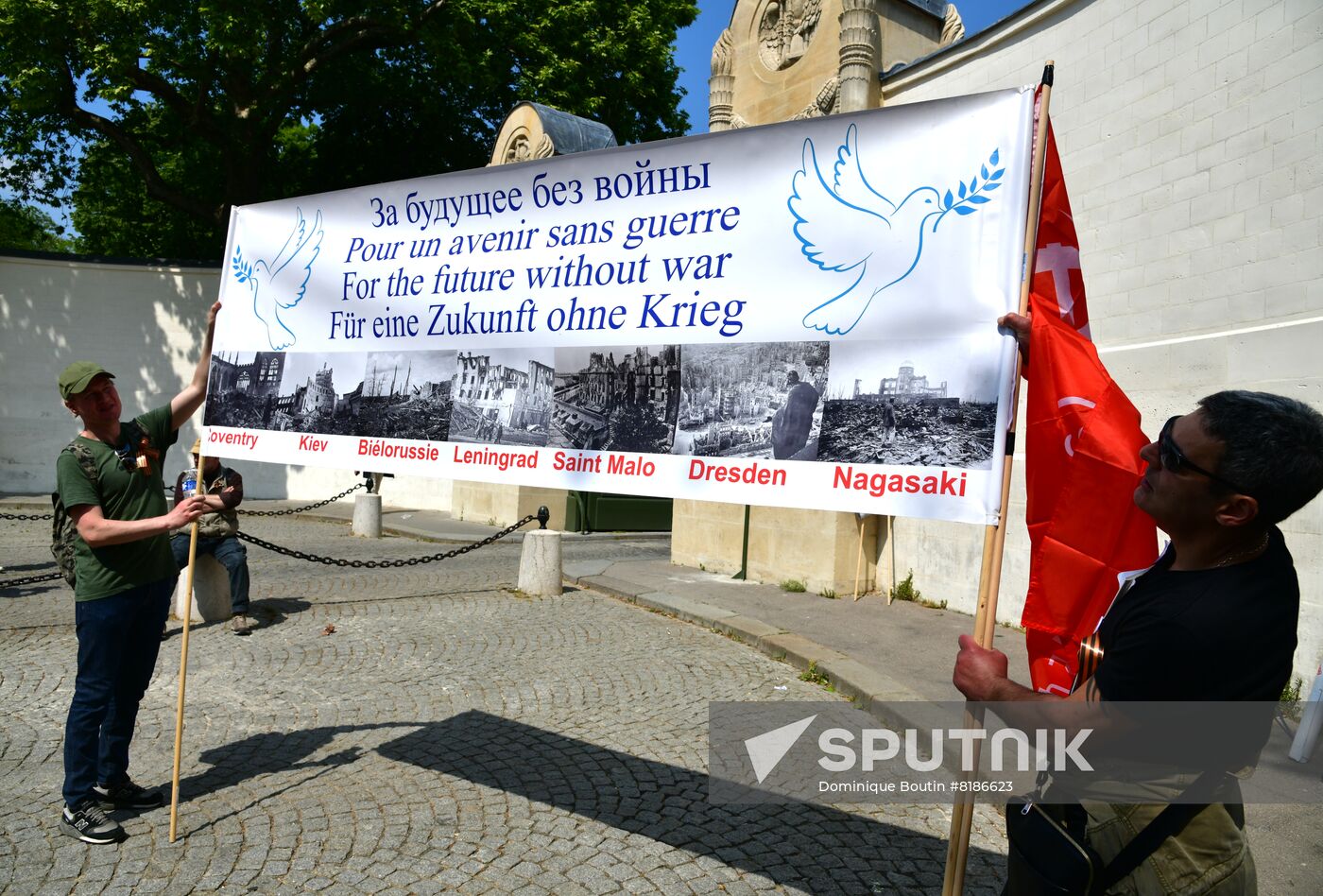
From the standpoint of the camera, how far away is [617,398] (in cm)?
334

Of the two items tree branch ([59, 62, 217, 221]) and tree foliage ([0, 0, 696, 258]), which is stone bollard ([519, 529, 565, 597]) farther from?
tree branch ([59, 62, 217, 221])

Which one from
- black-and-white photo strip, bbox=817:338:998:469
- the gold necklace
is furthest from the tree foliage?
the gold necklace

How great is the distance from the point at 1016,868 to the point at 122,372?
71.5 feet

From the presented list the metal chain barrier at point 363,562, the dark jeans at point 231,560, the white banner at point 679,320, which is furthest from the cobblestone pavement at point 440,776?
the white banner at point 679,320

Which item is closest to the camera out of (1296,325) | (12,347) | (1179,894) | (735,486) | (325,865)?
(1179,894)

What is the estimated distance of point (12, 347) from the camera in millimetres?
19422

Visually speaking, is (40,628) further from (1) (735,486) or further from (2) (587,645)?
(1) (735,486)

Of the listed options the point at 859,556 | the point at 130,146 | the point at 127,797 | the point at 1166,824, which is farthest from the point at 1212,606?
the point at 130,146

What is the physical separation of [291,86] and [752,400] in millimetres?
21449

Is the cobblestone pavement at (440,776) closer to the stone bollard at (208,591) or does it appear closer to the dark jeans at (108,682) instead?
the stone bollard at (208,591)

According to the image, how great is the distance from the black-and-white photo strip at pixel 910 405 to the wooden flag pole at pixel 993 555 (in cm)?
10

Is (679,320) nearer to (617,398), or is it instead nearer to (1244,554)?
(617,398)

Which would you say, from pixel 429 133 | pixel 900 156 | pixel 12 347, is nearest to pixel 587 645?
pixel 900 156

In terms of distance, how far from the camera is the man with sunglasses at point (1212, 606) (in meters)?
1.76
